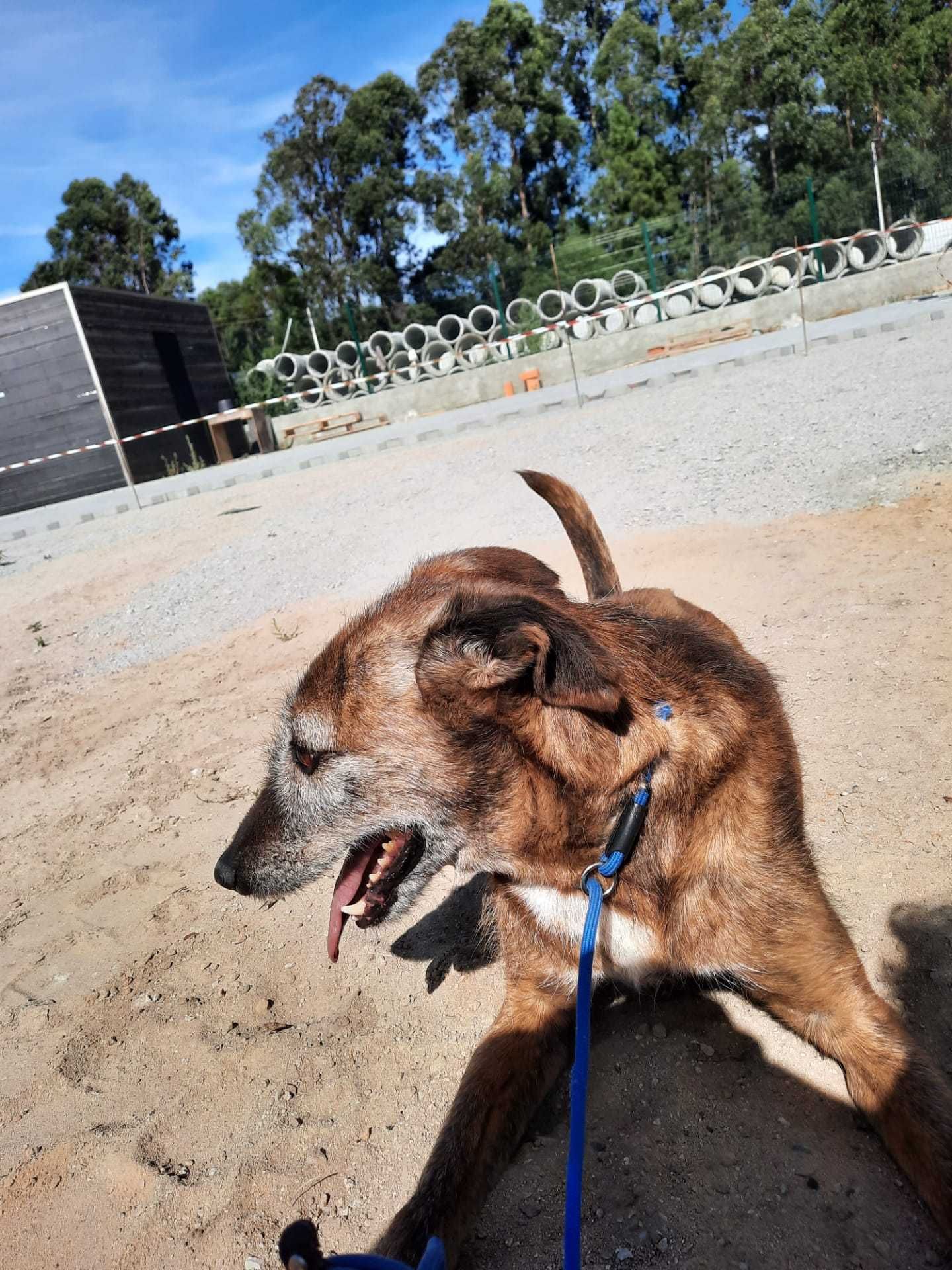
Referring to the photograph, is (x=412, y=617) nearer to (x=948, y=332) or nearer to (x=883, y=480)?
(x=883, y=480)

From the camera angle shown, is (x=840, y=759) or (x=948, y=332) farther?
(x=948, y=332)

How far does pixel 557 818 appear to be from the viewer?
6.38ft

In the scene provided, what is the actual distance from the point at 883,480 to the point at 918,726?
3.37 m

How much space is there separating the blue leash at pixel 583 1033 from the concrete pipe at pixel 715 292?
23.2m

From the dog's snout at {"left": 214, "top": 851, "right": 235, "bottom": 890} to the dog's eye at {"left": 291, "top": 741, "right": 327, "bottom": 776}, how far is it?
35 cm

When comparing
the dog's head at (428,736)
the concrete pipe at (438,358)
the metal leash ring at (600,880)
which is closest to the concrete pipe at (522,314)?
the concrete pipe at (438,358)

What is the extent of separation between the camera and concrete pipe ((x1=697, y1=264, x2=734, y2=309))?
75.4 feet

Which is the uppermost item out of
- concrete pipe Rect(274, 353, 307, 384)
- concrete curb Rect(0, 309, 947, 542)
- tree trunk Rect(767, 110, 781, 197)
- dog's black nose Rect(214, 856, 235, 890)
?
tree trunk Rect(767, 110, 781, 197)

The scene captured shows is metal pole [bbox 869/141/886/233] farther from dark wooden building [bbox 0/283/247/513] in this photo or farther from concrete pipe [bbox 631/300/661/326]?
dark wooden building [bbox 0/283/247/513]

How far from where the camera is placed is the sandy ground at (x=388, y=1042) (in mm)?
1907

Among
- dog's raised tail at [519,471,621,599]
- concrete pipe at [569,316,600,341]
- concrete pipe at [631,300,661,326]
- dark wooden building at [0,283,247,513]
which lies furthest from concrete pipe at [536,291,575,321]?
dog's raised tail at [519,471,621,599]

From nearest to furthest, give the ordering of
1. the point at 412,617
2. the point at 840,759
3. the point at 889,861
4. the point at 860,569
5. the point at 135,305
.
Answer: the point at 412,617
the point at 889,861
the point at 840,759
the point at 860,569
the point at 135,305

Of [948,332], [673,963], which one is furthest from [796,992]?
[948,332]

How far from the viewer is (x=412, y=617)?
6.98 ft
